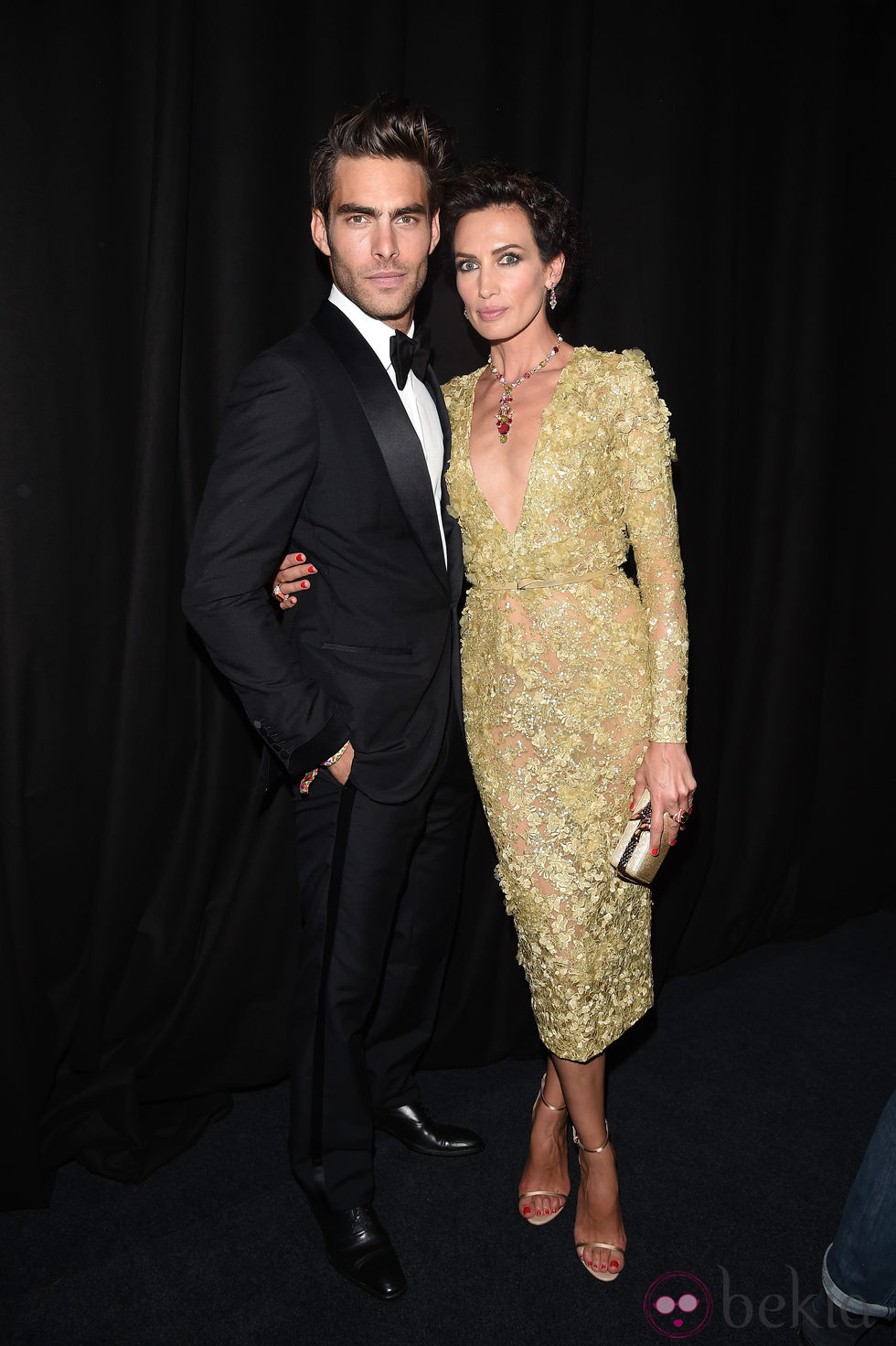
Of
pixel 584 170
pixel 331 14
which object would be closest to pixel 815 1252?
pixel 584 170

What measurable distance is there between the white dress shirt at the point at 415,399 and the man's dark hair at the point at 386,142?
20 centimetres

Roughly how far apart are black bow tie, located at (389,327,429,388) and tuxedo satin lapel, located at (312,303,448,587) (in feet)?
0.13

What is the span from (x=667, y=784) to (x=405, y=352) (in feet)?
3.03

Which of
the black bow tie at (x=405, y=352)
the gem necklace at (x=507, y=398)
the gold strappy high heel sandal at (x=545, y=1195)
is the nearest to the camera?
the black bow tie at (x=405, y=352)

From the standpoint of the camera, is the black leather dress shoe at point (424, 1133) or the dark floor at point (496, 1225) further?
the black leather dress shoe at point (424, 1133)

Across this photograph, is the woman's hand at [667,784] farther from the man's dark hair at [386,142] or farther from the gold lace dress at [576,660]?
the man's dark hair at [386,142]

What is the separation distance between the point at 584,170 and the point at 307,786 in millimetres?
1631

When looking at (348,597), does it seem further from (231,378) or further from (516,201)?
(516,201)

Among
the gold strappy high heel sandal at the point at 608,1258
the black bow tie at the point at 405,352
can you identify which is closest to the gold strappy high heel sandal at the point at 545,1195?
the gold strappy high heel sandal at the point at 608,1258

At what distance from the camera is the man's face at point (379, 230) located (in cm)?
179

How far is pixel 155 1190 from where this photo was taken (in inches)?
86.7

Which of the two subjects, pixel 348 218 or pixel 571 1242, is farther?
pixel 571 1242

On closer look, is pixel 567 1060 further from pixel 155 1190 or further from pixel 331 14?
pixel 331 14

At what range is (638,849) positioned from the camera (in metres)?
1.89
